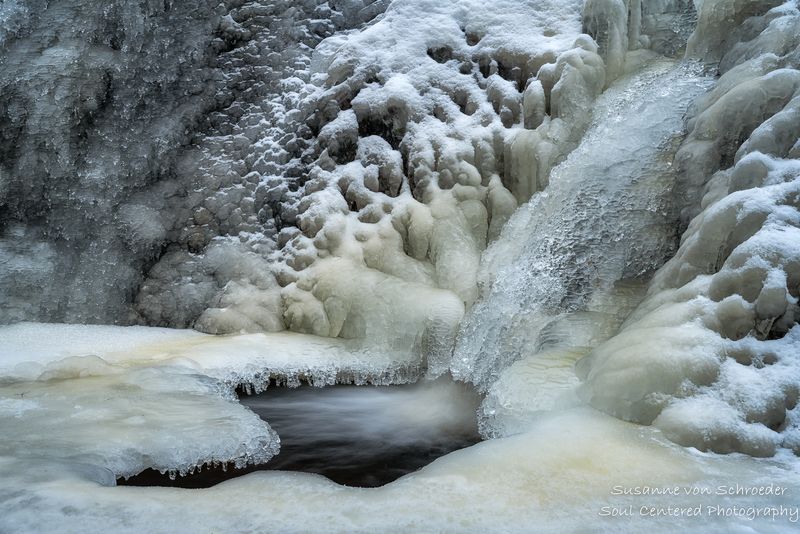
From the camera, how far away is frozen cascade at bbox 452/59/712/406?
451cm

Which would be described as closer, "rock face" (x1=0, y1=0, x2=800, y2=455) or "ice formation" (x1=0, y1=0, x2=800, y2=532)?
"ice formation" (x1=0, y1=0, x2=800, y2=532)

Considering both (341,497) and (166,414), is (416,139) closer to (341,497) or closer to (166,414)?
(166,414)

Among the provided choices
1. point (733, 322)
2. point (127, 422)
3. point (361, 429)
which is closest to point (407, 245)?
point (361, 429)

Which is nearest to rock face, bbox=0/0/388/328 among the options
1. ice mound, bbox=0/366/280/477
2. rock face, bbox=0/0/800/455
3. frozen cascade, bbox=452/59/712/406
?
rock face, bbox=0/0/800/455

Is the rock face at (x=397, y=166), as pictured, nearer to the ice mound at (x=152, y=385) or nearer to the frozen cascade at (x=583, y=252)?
the frozen cascade at (x=583, y=252)

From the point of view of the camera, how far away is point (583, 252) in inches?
189

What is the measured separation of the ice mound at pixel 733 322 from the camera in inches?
105

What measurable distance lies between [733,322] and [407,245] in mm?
3564

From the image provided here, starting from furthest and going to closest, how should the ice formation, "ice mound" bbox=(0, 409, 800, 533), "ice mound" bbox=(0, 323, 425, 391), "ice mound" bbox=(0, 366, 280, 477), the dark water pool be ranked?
"ice mound" bbox=(0, 323, 425, 391), the dark water pool, "ice mound" bbox=(0, 366, 280, 477), the ice formation, "ice mound" bbox=(0, 409, 800, 533)

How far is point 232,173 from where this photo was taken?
22.7 ft

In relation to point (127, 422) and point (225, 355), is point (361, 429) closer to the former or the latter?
point (127, 422)

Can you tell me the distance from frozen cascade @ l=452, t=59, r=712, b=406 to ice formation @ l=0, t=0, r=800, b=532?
0.9 inches

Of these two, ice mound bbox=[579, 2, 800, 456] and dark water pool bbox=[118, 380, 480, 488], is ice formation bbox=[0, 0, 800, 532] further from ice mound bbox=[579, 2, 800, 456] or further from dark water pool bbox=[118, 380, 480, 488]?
dark water pool bbox=[118, 380, 480, 488]

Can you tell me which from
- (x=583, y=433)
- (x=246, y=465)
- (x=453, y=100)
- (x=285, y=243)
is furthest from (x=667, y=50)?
(x=246, y=465)
